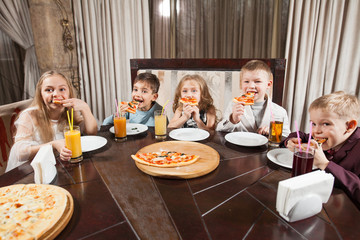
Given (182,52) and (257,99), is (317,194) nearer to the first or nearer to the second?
(257,99)

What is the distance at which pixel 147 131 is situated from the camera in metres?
1.75

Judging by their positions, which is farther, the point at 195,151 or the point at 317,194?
the point at 195,151

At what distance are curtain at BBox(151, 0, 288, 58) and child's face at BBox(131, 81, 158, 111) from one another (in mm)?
1257

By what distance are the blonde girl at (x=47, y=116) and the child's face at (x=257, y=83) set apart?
1292mm

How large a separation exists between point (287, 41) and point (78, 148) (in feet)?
7.63

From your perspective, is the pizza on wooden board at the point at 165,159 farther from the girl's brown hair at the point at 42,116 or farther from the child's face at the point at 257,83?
the child's face at the point at 257,83

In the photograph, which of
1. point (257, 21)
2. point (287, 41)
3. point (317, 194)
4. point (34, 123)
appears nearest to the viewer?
point (317, 194)

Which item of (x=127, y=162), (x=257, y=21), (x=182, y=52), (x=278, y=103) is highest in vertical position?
(x=257, y=21)

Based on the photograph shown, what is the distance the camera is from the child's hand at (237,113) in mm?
1902

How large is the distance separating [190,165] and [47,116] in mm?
1224

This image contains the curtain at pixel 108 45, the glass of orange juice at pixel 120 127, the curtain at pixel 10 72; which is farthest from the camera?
the curtain at pixel 108 45

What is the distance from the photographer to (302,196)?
75 cm

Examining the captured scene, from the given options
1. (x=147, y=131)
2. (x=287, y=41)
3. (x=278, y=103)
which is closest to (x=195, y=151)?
(x=147, y=131)

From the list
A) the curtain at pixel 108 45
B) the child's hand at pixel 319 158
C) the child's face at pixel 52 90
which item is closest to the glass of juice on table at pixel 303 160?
the child's hand at pixel 319 158
